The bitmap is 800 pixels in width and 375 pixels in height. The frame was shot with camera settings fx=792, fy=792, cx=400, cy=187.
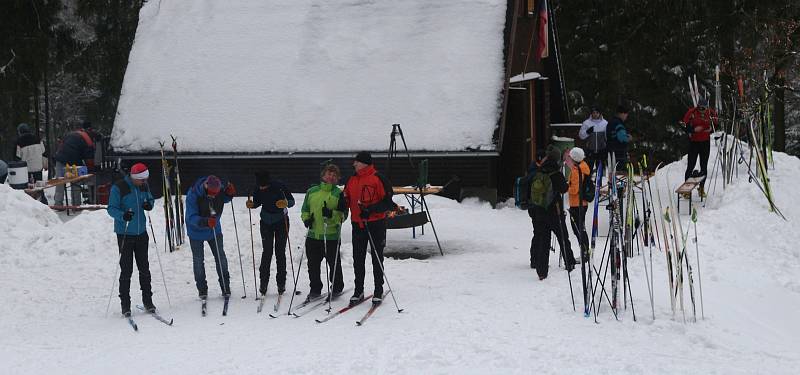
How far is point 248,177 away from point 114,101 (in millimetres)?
17543

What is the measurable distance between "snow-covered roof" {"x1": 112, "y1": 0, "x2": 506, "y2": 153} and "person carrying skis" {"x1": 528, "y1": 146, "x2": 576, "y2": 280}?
4.83m

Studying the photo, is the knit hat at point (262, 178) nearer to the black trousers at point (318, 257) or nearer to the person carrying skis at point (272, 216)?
the person carrying skis at point (272, 216)

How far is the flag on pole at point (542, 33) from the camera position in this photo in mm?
16953

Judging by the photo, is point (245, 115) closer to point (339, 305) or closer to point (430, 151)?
point (430, 151)

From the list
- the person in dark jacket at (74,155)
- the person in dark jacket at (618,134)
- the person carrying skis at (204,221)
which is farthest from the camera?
the person in dark jacket at (74,155)

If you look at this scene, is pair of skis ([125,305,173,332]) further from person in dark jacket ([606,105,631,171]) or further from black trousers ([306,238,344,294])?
person in dark jacket ([606,105,631,171])

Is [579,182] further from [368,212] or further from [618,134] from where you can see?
[618,134]

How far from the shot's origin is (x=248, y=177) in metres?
15.8

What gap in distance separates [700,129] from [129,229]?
9.58 meters

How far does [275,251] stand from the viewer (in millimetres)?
8797

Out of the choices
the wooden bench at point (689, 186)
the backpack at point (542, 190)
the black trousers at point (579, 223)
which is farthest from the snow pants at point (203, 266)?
the wooden bench at point (689, 186)

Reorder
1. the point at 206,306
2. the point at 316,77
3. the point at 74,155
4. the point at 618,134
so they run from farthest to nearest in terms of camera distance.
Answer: the point at 74,155 < the point at 316,77 < the point at 618,134 < the point at 206,306

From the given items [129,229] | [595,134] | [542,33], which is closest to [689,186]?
[595,134]

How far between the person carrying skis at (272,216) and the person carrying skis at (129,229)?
3.79ft
